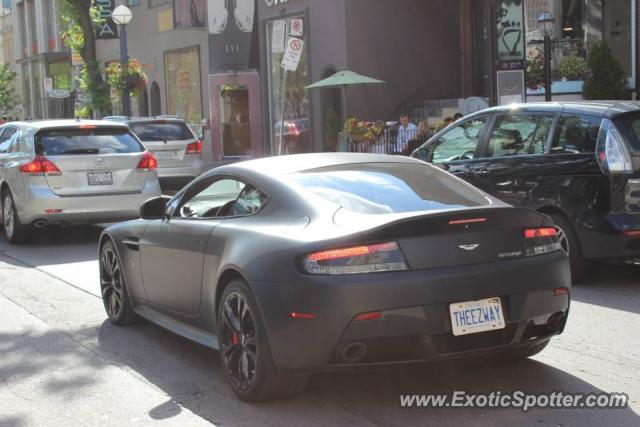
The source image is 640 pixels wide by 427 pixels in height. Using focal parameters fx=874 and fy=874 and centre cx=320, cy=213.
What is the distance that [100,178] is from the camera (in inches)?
458

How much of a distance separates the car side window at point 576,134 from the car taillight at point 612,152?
99 mm

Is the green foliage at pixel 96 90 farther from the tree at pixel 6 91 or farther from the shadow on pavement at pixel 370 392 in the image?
the tree at pixel 6 91

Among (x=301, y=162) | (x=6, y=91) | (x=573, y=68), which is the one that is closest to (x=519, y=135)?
(x=301, y=162)

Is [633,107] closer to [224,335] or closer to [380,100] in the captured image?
[224,335]

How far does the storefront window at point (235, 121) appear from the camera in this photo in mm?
27781

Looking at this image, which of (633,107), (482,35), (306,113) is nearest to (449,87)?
(482,35)

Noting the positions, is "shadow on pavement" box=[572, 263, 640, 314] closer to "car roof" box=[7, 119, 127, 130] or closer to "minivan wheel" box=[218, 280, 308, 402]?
"minivan wheel" box=[218, 280, 308, 402]

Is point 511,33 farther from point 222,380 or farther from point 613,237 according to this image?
point 222,380

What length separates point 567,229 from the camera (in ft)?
26.5

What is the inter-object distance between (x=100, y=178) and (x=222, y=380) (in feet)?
22.3

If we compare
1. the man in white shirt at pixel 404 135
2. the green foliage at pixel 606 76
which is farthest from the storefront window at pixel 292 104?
Result: the green foliage at pixel 606 76

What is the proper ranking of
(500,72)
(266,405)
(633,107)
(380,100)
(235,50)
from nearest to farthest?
(266,405), (633,107), (500,72), (380,100), (235,50)

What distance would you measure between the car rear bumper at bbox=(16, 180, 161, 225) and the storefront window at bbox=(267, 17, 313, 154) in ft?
42.0

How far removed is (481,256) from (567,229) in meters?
3.71
